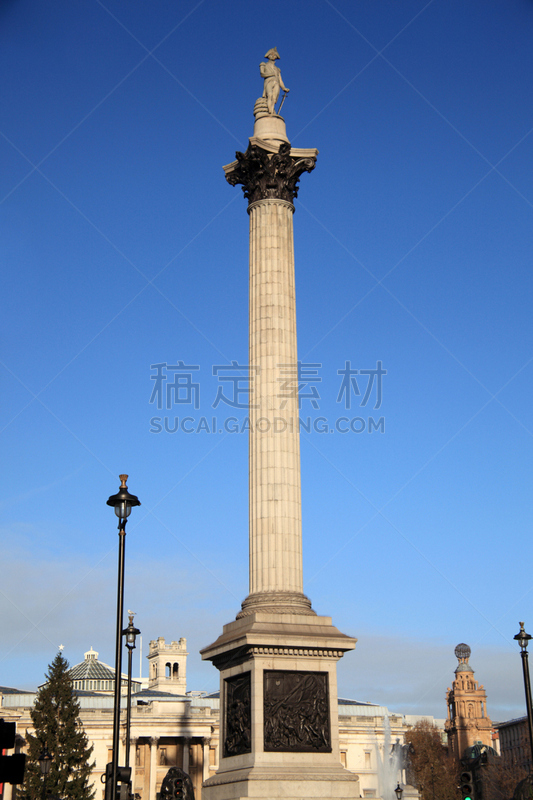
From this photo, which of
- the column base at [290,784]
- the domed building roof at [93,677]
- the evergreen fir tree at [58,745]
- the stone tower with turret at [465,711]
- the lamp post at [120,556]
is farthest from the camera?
the stone tower with turret at [465,711]

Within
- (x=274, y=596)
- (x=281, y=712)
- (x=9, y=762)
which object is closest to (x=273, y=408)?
(x=274, y=596)

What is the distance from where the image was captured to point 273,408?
33938mm

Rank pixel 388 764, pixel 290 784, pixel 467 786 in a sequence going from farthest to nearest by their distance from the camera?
pixel 388 764
pixel 290 784
pixel 467 786

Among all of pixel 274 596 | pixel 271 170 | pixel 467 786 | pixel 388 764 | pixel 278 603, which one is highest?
pixel 271 170

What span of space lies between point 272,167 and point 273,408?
33.8 ft

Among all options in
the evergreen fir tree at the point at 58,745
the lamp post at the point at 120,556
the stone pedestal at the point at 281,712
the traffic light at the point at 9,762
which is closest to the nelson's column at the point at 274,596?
the stone pedestal at the point at 281,712

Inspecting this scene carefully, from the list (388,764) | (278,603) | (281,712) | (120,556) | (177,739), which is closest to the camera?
(120,556)

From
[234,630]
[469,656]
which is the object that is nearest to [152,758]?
[234,630]

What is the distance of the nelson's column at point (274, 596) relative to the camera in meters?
28.4

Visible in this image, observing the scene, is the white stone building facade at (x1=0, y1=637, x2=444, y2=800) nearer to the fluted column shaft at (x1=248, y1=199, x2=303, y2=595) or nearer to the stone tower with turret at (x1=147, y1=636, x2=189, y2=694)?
the stone tower with turret at (x1=147, y1=636, x2=189, y2=694)

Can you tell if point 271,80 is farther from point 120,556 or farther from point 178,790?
point 178,790

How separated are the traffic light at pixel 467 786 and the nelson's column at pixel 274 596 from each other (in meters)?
3.51

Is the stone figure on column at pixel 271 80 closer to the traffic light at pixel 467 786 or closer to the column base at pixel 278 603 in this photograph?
the column base at pixel 278 603

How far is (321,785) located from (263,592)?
665cm
